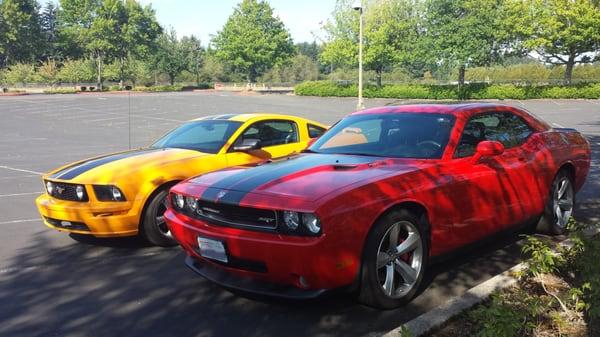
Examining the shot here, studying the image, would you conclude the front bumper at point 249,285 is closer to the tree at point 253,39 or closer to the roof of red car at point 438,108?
the roof of red car at point 438,108

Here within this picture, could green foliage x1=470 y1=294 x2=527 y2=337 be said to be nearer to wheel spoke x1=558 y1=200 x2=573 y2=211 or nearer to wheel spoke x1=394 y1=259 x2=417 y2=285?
wheel spoke x1=394 y1=259 x2=417 y2=285

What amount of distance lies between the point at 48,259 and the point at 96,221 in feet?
2.13

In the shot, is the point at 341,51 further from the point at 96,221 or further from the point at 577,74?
the point at 96,221

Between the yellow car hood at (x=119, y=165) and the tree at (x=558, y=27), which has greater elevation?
the tree at (x=558, y=27)

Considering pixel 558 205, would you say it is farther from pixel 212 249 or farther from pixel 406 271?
pixel 212 249

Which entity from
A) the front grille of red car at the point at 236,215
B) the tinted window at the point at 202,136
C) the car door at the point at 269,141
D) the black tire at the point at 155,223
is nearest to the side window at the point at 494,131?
the front grille of red car at the point at 236,215

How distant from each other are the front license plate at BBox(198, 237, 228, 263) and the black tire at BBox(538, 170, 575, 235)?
360cm

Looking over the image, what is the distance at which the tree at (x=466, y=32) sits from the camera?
42.1 metres

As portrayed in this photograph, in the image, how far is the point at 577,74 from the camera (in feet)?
195

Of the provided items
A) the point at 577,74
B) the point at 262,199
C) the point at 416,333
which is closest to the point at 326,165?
the point at 262,199

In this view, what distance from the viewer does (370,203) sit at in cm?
367

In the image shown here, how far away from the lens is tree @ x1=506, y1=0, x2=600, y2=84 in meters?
37.1

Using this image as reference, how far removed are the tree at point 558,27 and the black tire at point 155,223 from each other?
38641mm

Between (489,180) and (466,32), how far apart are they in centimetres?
4106
